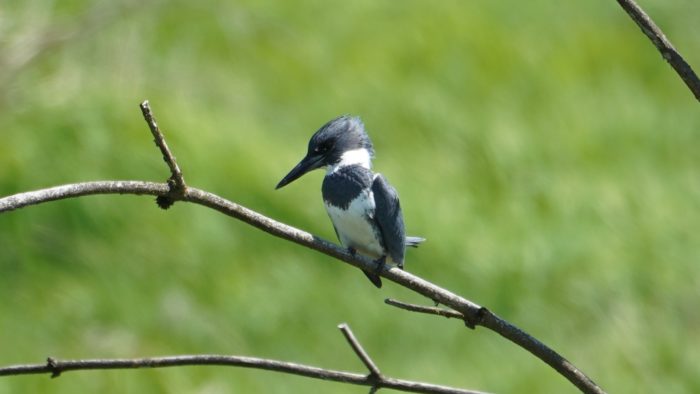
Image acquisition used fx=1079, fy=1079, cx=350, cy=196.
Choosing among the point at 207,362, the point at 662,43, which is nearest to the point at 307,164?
the point at 207,362

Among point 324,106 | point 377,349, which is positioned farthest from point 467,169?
point 377,349

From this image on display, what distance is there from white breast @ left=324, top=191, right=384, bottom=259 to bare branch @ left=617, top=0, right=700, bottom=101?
3.95 ft

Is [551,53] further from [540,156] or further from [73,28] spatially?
[73,28]

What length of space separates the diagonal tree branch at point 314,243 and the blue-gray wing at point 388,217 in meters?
0.90

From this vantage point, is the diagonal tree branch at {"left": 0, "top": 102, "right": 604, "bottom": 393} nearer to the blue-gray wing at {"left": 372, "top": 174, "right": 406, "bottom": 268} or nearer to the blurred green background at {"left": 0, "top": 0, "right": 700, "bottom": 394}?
the blue-gray wing at {"left": 372, "top": 174, "right": 406, "bottom": 268}

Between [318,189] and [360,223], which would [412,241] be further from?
[318,189]

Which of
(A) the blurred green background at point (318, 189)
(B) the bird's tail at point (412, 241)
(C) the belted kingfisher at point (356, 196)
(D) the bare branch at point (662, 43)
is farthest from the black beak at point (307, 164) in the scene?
(A) the blurred green background at point (318, 189)

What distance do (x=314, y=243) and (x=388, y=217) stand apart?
1028 millimetres

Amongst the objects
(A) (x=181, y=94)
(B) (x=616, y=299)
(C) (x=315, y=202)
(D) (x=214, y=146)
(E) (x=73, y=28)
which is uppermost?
(E) (x=73, y=28)

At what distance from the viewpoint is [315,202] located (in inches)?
173

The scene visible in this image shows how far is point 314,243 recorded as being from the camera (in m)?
1.38

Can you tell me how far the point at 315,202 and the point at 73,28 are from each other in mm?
1340

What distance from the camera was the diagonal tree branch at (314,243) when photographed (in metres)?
1.21

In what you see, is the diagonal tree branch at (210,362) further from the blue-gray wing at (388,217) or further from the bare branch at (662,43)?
the blue-gray wing at (388,217)
